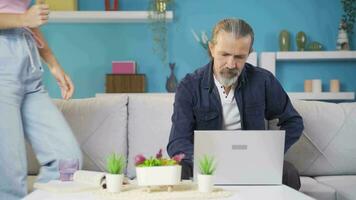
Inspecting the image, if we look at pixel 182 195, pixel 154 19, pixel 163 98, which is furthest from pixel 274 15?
pixel 182 195

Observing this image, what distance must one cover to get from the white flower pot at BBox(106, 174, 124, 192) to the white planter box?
0.18 ft

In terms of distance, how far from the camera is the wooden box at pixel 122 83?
154 inches

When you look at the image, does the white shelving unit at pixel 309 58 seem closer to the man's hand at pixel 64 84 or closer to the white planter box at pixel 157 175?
the man's hand at pixel 64 84

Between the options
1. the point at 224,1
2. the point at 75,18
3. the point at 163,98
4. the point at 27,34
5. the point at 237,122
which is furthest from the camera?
the point at 224,1

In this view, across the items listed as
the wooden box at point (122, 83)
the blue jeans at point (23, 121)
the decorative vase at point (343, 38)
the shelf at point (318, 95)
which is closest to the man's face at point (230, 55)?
the blue jeans at point (23, 121)

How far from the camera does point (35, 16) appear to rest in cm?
186

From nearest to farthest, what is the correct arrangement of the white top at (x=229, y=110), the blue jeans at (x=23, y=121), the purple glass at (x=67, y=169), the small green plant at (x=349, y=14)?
the purple glass at (x=67, y=169) < the blue jeans at (x=23, y=121) < the white top at (x=229, y=110) < the small green plant at (x=349, y=14)

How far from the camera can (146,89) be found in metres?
4.08

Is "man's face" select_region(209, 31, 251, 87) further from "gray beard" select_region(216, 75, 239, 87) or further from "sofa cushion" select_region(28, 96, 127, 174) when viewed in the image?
"sofa cushion" select_region(28, 96, 127, 174)

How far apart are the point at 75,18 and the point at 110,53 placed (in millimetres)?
391

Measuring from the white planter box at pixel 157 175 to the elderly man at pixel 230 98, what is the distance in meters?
0.58

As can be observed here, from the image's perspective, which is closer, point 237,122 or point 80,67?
point 237,122

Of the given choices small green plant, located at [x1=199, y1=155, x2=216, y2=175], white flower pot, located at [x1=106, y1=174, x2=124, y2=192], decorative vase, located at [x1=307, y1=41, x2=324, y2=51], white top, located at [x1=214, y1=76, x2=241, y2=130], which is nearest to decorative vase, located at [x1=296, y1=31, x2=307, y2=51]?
decorative vase, located at [x1=307, y1=41, x2=324, y2=51]

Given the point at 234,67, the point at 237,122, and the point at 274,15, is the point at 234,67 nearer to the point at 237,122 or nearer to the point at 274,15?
the point at 237,122
